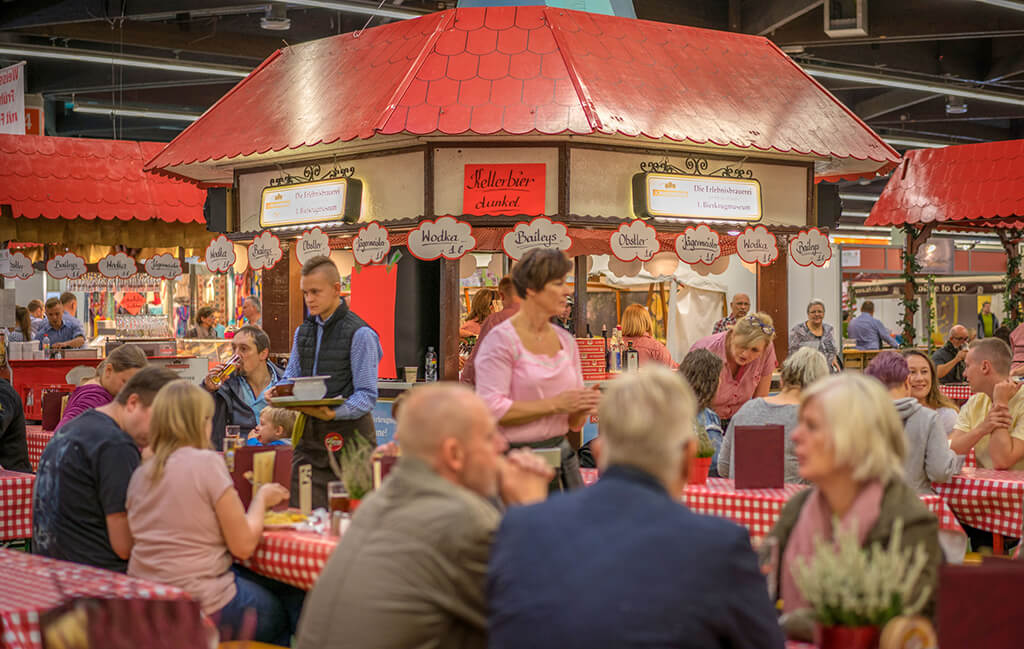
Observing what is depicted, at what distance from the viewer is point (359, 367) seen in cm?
546

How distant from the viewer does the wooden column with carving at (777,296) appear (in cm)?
990

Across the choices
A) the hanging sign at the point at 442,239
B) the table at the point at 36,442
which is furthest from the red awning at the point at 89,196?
the hanging sign at the point at 442,239

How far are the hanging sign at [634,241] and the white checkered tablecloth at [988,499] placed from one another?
10.2ft

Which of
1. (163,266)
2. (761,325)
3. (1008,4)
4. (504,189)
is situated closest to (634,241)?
(504,189)

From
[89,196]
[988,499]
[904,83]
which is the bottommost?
[988,499]

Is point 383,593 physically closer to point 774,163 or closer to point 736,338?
point 736,338

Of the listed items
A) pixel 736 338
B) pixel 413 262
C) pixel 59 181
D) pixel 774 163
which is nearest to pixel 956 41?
pixel 774 163

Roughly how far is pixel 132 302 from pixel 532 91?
11.8 m

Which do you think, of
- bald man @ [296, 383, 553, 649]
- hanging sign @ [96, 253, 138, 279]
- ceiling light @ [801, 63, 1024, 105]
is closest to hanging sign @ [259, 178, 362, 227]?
hanging sign @ [96, 253, 138, 279]

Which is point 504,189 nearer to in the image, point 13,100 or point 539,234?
point 539,234

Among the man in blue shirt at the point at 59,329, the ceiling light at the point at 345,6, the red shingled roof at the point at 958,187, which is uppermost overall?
the ceiling light at the point at 345,6

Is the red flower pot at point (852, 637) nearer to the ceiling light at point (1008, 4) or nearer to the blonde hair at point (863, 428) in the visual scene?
the blonde hair at point (863, 428)

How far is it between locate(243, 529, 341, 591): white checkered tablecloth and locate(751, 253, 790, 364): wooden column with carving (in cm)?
676

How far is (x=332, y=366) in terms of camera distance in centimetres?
552
